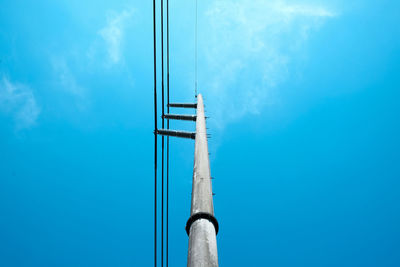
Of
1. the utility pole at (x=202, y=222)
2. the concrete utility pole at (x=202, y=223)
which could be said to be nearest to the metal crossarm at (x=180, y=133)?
the utility pole at (x=202, y=222)

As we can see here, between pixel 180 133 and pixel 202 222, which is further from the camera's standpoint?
pixel 180 133

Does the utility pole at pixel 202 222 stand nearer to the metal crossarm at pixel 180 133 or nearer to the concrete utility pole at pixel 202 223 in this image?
the concrete utility pole at pixel 202 223

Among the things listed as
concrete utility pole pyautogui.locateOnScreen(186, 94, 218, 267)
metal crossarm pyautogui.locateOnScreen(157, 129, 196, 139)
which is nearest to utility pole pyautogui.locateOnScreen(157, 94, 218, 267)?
concrete utility pole pyautogui.locateOnScreen(186, 94, 218, 267)

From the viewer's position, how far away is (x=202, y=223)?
3.35 meters

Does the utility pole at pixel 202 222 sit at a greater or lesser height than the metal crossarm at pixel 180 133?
lesser

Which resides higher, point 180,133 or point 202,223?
point 180,133

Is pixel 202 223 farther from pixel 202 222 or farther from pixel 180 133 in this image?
pixel 180 133

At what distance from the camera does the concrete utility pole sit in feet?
9.05

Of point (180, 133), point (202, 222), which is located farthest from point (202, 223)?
point (180, 133)

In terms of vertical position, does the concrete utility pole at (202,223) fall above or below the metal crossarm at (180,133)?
below

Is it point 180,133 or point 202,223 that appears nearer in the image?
point 202,223

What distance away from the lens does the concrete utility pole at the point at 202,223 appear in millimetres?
2759

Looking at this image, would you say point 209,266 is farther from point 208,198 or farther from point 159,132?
point 159,132

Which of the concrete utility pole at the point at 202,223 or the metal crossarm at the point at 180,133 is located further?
the metal crossarm at the point at 180,133
